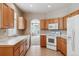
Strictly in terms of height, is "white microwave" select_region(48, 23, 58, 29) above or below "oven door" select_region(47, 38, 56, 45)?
above

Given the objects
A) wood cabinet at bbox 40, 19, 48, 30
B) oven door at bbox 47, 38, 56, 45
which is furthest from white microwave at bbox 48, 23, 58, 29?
oven door at bbox 47, 38, 56, 45

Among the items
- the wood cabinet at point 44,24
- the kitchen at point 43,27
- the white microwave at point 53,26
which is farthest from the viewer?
the wood cabinet at point 44,24

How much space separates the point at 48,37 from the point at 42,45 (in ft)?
2.52

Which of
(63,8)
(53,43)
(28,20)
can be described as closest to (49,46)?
(53,43)

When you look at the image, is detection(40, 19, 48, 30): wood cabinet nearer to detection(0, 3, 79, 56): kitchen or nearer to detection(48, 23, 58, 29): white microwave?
detection(0, 3, 79, 56): kitchen

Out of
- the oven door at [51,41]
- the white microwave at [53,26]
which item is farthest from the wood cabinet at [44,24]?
the oven door at [51,41]

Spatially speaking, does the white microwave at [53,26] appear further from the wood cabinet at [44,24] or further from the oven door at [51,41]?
the oven door at [51,41]

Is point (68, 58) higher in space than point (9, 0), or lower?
lower

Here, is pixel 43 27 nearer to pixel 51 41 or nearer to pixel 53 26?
pixel 53 26

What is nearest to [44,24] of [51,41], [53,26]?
[53,26]

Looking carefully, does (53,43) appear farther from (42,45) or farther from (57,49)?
(42,45)

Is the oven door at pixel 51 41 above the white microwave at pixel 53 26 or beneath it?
beneath

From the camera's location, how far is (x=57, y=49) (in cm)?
723

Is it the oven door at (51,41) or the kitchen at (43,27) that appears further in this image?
the oven door at (51,41)
